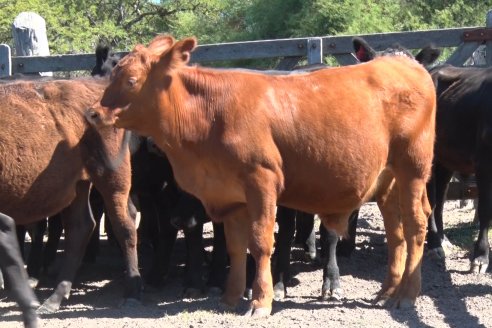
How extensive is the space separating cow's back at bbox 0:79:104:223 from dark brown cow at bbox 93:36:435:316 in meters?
1.10

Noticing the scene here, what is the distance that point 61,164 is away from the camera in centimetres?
788

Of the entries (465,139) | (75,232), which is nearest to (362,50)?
(465,139)

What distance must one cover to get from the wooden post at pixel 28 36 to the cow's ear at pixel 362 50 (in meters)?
4.50

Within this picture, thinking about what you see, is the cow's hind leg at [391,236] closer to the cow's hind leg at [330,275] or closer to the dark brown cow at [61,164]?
the cow's hind leg at [330,275]

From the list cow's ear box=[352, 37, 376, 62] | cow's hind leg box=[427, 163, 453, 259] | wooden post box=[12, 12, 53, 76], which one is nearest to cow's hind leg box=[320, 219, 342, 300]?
cow's hind leg box=[427, 163, 453, 259]

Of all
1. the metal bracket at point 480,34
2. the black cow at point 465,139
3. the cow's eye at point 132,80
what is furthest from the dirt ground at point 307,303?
the metal bracket at point 480,34

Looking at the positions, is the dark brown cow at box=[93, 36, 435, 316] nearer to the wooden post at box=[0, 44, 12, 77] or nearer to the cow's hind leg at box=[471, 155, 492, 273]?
the cow's hind leg at box=[471, 155, 492, 273]

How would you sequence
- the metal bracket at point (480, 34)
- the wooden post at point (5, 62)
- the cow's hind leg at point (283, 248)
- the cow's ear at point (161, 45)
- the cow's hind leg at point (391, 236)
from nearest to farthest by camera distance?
the cow's ear at point (161, 45)
the cow's hind leg at point (391, 236)
the cow's hind leg at point (283, 248)
the metal bracket at point (480, 34)
the wooden post at point (5, 62)

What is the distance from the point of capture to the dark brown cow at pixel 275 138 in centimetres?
690

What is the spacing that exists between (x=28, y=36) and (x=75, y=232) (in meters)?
5.11

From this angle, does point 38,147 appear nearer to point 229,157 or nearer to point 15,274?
point 229,157

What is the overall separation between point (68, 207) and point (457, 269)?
3.78m

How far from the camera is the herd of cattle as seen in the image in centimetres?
691

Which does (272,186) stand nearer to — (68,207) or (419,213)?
(419,213)
